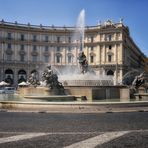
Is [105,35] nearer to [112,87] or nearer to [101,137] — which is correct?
[112,87]

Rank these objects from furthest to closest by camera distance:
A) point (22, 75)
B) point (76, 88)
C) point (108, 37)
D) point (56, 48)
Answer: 1. point (56, 48)
2. point (22, 75)
3. point (108, 37)
4. point (76, 88)

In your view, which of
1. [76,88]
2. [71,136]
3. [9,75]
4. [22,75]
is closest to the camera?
[71,136]

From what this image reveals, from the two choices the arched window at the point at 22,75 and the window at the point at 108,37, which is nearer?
the window at the point at 108,37

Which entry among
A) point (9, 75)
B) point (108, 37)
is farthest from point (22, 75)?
point (108, 37)

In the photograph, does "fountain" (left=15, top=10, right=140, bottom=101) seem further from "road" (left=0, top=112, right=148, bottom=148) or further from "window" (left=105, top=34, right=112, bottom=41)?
"window" (left=105, top=34, right=112, bottom=41)

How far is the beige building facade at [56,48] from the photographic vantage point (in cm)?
9506

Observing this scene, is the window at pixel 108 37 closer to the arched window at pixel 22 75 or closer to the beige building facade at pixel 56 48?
the beige building facade at pixel 56 48

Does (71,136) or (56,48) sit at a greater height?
(56,48)

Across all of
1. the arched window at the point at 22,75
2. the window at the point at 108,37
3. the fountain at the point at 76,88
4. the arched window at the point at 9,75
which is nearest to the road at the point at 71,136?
the fountain at the point at 76,88

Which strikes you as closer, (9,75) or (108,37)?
(9,75)

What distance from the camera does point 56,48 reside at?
A: 101m

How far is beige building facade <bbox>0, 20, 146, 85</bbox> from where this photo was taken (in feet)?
312

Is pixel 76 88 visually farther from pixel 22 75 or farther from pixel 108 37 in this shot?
pixel 22 75

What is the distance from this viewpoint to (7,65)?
94312 mm
